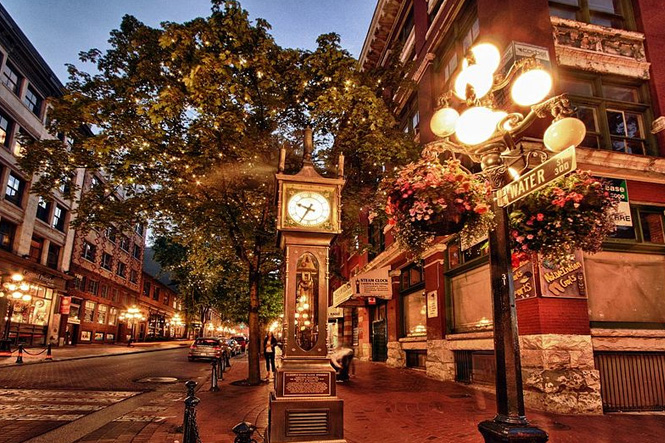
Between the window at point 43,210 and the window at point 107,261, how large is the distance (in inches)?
395

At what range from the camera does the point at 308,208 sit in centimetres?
613

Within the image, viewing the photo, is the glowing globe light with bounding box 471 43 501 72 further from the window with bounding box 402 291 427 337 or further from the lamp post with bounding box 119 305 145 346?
the lamp post with bounding box 119 305 145 346

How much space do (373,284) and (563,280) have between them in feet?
31.1

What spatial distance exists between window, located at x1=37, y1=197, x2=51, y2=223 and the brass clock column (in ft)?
95.8

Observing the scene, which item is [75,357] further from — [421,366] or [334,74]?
[334,74]

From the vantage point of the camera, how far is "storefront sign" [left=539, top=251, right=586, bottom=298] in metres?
8.71

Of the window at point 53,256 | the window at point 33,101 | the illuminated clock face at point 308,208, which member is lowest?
the illuminated clock face at point 308,208

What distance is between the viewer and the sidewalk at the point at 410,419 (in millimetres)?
6305

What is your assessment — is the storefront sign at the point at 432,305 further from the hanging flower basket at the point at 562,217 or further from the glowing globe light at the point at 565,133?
the glowing globe light at the point at 565,133

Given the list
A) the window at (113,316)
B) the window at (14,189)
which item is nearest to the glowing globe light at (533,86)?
the window at (14,189)

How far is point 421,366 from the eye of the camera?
52.3ft

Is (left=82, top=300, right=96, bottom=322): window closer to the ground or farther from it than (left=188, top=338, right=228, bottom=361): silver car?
farther from it

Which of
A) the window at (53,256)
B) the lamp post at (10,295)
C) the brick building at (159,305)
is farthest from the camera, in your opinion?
the brick building at (159,305)

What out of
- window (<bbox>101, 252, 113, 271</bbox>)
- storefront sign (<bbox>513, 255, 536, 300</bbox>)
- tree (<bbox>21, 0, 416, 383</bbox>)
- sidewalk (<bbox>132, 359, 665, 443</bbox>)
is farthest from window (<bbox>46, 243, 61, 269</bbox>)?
storefront sign (<bbox>513, 255, 536, 300</bbox>)
